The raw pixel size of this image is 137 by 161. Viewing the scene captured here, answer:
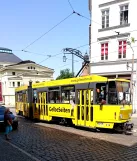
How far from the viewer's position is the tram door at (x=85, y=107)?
1434 centimetres

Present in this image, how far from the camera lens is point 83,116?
14852 mm

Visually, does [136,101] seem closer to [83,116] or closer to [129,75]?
[129,75]

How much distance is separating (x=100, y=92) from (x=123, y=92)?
1209 millimetres

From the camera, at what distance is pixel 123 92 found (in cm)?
1370

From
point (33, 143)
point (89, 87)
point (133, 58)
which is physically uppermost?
point (133, 58)

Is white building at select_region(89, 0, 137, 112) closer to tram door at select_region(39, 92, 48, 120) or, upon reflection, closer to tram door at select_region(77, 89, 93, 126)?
tram door at select_region(39, 92, 48, 120)

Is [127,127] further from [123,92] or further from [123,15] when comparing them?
[123,15]

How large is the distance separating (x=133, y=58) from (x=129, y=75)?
289cm

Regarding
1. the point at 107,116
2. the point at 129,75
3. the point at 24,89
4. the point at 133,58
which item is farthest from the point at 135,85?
the point at 107,116

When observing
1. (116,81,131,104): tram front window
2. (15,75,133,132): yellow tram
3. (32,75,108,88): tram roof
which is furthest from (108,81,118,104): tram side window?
(32,75,108,88): tram roof

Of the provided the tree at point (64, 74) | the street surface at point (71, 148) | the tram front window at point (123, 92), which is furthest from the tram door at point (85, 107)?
the tree at point (64, 74)

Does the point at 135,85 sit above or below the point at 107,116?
above

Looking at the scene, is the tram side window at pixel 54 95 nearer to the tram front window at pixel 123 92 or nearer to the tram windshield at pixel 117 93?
the tram windshield at pixel 117 93

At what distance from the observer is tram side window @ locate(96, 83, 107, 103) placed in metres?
13.8
